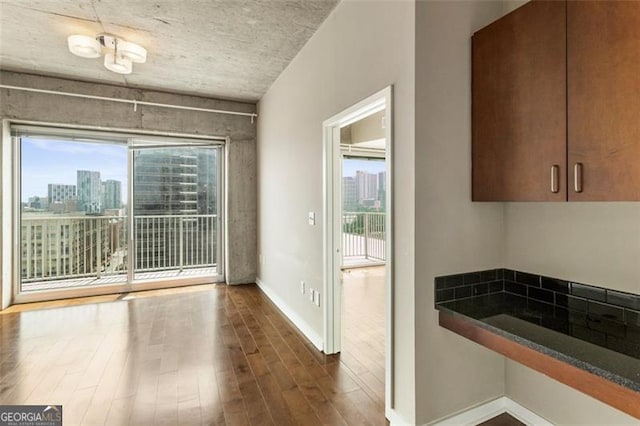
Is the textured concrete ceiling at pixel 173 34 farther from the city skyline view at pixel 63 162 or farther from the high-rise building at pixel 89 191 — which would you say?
the high-rise building at pixel 89 191

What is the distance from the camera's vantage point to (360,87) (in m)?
2.28

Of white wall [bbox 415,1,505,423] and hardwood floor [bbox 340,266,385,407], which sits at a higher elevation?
white wall [bbox 415,1,505,423]

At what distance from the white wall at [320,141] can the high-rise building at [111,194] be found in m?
2.14

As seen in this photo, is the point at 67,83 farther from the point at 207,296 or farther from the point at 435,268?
the point at 435,268

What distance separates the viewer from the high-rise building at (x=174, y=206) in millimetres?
5007

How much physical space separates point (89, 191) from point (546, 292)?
5.61m

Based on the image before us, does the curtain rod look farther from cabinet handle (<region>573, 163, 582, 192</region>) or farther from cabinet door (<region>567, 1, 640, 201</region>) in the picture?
cabinet handle (<region>573, 163, 582, 192</region>)

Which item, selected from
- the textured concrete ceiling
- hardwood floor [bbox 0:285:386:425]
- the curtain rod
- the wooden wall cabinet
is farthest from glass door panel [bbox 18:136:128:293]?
the wooden wall cabinet

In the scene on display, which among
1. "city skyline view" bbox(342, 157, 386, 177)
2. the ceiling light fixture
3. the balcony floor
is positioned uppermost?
the ceiling light fixture

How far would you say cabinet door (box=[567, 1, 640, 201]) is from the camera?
122cm

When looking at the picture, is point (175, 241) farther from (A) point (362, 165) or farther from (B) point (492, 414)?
(B) point (492, 414)

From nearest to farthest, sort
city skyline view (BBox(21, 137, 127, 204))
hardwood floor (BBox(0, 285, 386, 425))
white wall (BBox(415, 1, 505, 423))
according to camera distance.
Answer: white wall (BBox(415, 1, 505, 423)), hardwood floor (BBox(0, 285, 386, 425)), city skyline view (BBox(21, 137, 127, 204))

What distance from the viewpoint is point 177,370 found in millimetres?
2562

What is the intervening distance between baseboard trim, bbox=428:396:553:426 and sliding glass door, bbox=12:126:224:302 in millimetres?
4408
